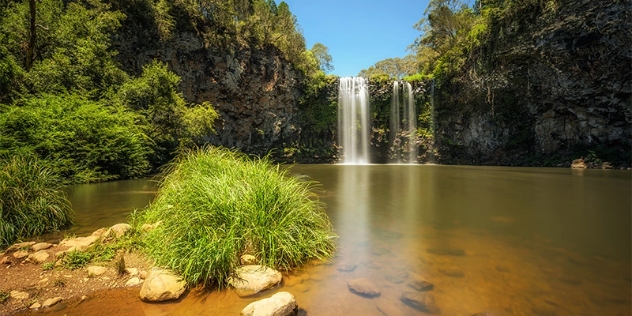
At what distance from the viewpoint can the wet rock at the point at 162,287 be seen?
273cm

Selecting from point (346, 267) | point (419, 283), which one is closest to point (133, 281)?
point (346, 267)

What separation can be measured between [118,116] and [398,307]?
1428 centimetres

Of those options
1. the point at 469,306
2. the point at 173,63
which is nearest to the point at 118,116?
the point at 173,63

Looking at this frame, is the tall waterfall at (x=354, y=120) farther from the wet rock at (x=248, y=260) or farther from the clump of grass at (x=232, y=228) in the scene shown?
the wet rock at (x=248, y=260)

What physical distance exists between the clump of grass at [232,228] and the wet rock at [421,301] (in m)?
1.25

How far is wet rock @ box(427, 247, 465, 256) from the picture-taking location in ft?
13.5

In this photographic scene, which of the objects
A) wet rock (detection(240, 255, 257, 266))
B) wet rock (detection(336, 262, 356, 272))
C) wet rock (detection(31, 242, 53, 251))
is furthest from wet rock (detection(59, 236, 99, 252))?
wet rock (detection(336, 262, 356, 272))

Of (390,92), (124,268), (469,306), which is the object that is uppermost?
(390,92)

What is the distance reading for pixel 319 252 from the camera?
4031mm

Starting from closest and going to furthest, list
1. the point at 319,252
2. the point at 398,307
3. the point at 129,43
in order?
the point at 398,307 → the point at 319,252 → the point at 129,43

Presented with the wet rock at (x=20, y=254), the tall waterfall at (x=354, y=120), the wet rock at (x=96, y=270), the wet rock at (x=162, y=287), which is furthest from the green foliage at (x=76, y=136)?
the tall waterfall at (x=354, y=120)

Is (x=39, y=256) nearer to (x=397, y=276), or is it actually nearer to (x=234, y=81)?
(x=397, y=276)

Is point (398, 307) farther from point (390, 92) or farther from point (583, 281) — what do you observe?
point (390, 92)

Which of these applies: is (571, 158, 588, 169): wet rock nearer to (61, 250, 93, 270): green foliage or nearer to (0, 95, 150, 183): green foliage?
(61, 250, 93, 270): green foliage
